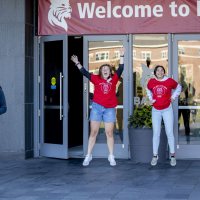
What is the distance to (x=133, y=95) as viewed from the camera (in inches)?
481

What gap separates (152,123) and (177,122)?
1.12 m

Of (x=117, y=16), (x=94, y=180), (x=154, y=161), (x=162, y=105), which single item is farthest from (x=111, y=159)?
(x=117, y=16)

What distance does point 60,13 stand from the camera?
12250 millimetres

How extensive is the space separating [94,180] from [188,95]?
3534 millimetres

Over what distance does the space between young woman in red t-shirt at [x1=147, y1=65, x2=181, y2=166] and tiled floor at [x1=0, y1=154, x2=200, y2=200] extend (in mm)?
403

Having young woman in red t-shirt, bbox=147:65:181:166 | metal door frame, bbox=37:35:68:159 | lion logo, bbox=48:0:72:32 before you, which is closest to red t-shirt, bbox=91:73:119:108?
young woman in red t-shirt, bbox=147:65:181:166

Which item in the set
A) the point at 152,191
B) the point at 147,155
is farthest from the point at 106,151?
the point at 152,191

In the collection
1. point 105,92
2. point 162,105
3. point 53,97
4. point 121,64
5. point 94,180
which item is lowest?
point 94,180

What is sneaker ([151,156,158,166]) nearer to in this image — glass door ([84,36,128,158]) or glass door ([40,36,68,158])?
→ glass door ([84,36,128,158])

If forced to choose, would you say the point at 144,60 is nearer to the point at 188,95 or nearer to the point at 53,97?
the point at 188,95

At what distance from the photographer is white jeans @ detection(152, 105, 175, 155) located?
11.0 m

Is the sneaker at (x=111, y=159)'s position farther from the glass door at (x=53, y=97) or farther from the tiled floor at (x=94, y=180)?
the glass door at (x=53, y=97)

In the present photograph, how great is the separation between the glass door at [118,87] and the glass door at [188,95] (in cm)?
104

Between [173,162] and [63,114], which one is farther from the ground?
[63,114]
